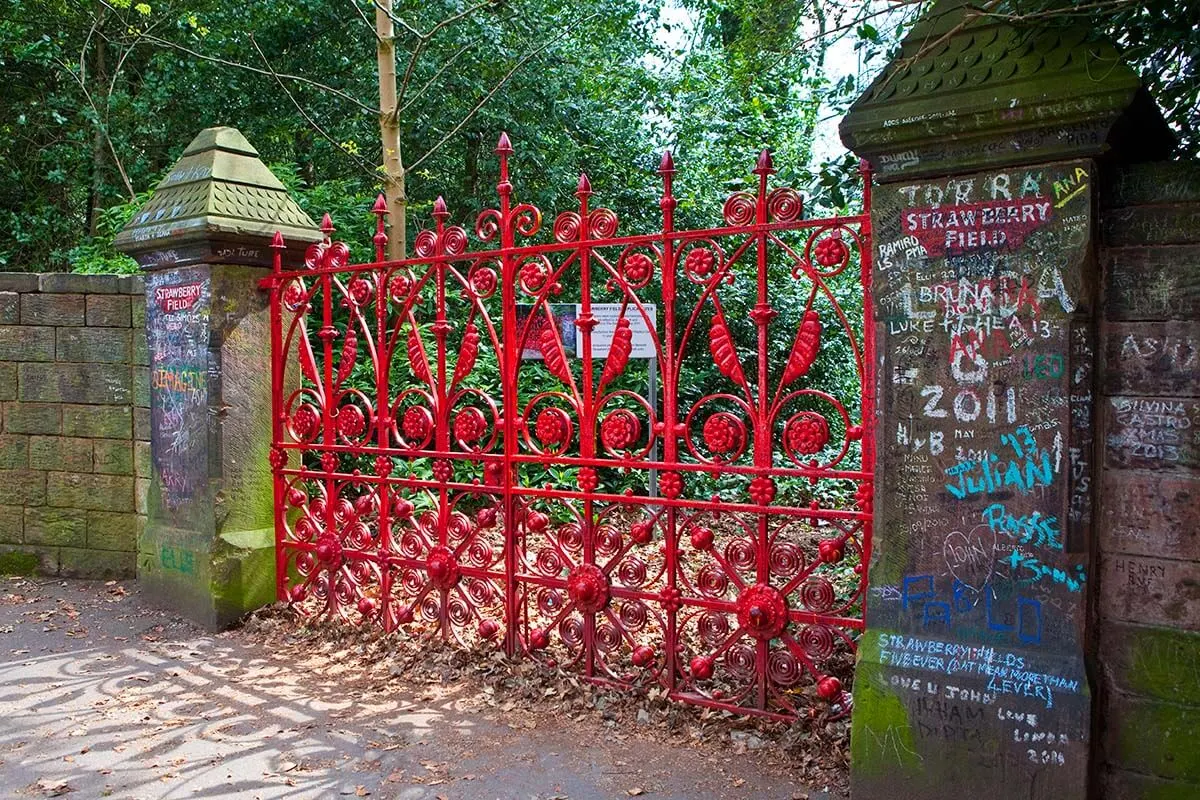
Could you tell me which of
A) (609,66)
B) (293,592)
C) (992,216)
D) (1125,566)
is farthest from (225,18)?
(1125,566)

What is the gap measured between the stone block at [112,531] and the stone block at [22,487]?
0.45 metres

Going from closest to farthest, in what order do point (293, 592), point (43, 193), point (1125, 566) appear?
point (1125, 566) < point (293, 592) < point (43, 193)

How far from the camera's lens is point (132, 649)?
5309 mm

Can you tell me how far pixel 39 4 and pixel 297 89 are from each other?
3422 mm

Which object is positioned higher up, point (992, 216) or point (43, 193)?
point (43, 193)

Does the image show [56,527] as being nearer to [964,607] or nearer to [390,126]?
[390,126]

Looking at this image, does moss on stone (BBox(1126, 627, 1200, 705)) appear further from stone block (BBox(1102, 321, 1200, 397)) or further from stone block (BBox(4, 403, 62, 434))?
stone block (BBox(4, 403, 62, 434))

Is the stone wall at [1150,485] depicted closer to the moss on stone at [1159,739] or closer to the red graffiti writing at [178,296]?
the moss on stone at [1159,739]

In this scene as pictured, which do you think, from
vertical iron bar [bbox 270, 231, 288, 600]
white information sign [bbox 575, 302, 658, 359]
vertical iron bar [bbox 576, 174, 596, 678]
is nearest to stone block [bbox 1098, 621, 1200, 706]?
vertical iron bar [bbox 576, 174, 596, 678]

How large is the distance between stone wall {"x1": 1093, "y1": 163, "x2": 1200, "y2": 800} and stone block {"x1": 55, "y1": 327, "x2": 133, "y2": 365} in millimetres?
5775

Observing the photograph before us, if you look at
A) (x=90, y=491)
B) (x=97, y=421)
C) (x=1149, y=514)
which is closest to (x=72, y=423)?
(x=97, y=421)

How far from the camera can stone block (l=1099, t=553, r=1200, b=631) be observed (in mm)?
2965

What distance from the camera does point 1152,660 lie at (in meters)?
3.02

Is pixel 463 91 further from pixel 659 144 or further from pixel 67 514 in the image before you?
pixel 67 514
